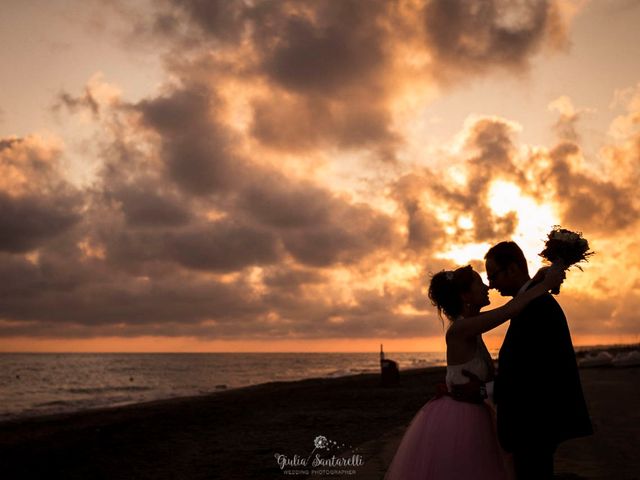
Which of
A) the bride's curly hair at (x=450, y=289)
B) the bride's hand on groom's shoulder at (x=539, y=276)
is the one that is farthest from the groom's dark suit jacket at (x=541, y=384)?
the bride's curly hair at (x=450, y=289)

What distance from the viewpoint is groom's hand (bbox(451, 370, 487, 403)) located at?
13.4 feet

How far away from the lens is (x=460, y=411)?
13.3 feet

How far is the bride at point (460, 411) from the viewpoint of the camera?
3.90m

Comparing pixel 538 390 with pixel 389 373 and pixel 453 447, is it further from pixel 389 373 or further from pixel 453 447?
pixel 389 373

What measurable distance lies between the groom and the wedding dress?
1.24 feet

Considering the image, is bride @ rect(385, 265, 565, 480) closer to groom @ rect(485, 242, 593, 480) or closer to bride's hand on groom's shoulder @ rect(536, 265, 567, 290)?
bride's hand on groom's shoulder @ rect(536, 265, 567, 290)

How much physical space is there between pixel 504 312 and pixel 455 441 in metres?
1.00

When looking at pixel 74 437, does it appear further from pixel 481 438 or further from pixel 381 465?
pixel 481 438

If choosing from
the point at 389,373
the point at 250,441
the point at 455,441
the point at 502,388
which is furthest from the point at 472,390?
the point at 389,373

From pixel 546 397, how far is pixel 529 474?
1.64 feet

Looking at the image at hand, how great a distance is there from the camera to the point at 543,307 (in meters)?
3.48

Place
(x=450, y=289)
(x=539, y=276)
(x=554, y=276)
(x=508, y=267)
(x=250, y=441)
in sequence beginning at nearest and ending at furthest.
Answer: (x=554, y=276)
(x=539, y=276)
(x=508, y=267)
(x=450, y=289)
(x=250, y=441)

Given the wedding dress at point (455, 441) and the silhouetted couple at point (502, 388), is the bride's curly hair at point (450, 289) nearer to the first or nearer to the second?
the silhouetted couple at point (502, 388)

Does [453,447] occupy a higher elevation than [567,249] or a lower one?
lower
